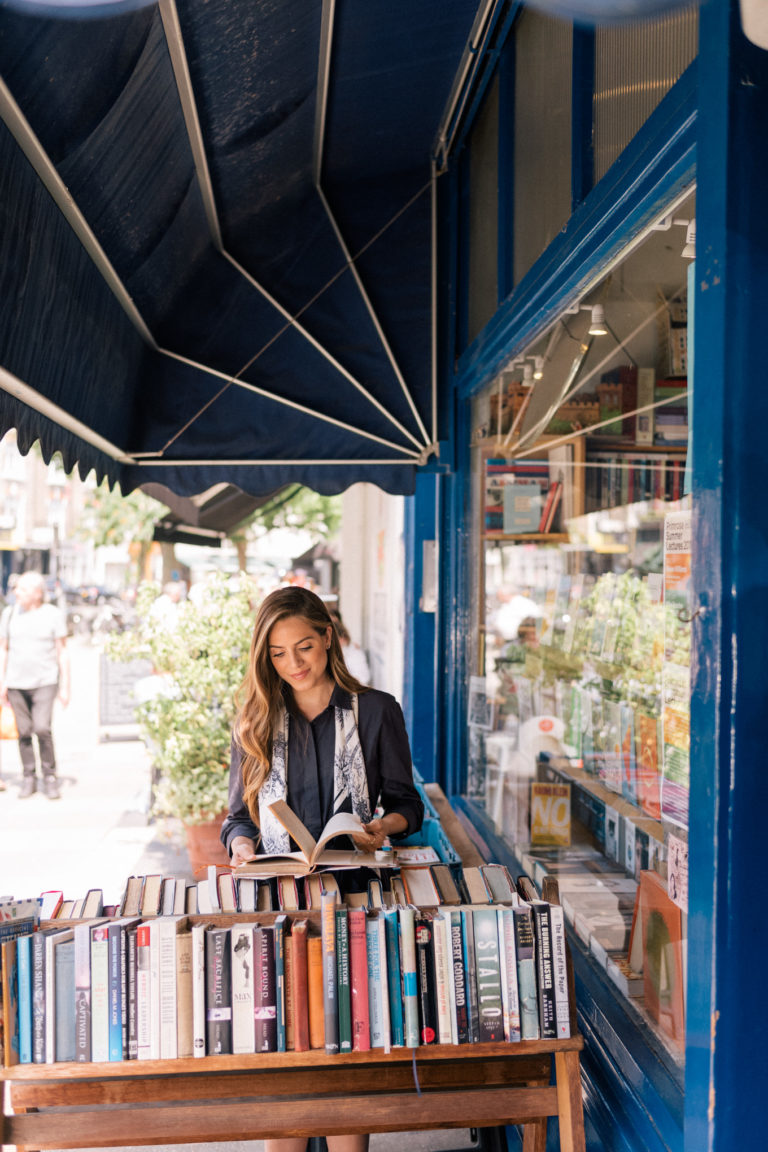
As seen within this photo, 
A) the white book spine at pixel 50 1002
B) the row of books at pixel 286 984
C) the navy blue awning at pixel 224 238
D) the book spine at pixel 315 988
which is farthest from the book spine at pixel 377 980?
the navy blue awning at pixel 224 238

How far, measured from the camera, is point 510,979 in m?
1.99

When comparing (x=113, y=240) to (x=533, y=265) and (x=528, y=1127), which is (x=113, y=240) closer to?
(x=533, y=265)

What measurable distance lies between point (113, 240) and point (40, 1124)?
2.78 metres

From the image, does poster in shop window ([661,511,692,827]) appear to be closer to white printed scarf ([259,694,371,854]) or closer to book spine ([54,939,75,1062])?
white printed scarf ([259,694,371,854])

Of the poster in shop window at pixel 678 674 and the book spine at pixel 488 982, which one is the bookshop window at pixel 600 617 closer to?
the poster in shop window at pixel 678 674

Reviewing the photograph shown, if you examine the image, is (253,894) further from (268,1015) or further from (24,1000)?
(24,1000)

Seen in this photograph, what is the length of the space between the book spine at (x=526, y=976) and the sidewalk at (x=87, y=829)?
3574 millimetres

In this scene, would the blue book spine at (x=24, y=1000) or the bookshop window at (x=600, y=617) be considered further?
the bookshop window at (x=600, y=617)

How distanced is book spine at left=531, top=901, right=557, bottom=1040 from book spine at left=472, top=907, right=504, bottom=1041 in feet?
0.28

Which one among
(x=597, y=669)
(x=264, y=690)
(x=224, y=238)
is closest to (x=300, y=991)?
(x=264, y=690)

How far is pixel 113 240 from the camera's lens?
3.37 m

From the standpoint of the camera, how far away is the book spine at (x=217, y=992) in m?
1.96

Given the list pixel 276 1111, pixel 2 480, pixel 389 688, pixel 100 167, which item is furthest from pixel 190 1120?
pixel 2 480

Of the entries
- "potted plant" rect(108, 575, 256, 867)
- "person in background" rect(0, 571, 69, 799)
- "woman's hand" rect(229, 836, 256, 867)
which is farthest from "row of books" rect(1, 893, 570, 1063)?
"person in background" rect(0, 571, 69, 799)
